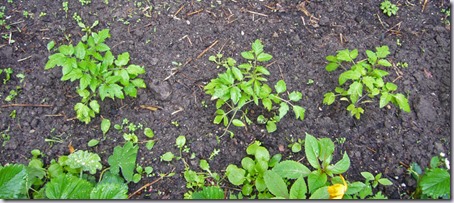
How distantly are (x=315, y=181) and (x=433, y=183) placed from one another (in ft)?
1.93

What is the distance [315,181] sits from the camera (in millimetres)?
2373

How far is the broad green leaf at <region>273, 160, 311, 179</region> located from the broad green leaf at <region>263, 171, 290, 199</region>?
68 mm

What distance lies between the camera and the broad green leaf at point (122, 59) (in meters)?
2.67

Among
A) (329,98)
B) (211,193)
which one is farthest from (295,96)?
(211,193)

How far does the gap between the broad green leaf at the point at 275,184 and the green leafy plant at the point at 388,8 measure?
145 cm

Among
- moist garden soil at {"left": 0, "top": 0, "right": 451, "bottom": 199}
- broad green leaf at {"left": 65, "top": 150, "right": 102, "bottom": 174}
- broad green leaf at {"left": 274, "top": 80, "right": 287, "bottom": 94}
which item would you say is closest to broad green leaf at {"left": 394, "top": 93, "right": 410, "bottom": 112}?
moist garden soil at {"left": 0, "top": 0, "right": 451, "bottom": 199}

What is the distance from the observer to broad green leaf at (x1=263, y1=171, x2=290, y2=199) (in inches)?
91.4

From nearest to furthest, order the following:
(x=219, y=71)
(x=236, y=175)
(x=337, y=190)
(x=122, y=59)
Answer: (x=337, y=190)
(x=236, y=175)
(x=122, y=59)
(x=219, y=71)

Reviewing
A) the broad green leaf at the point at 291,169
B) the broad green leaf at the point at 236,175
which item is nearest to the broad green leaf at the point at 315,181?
the broad green leaf at the point at 291,169

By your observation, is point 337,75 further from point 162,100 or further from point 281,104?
point 162,100

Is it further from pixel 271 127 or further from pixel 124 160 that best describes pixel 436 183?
pixel 124 160

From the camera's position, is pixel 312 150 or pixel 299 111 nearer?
pixel 312 150

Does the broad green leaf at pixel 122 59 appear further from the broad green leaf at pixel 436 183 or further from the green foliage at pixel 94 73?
the broad green leaf at pixel 436 183

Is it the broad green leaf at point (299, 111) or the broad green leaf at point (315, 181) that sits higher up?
the broad green leaf at point (299, 111)
